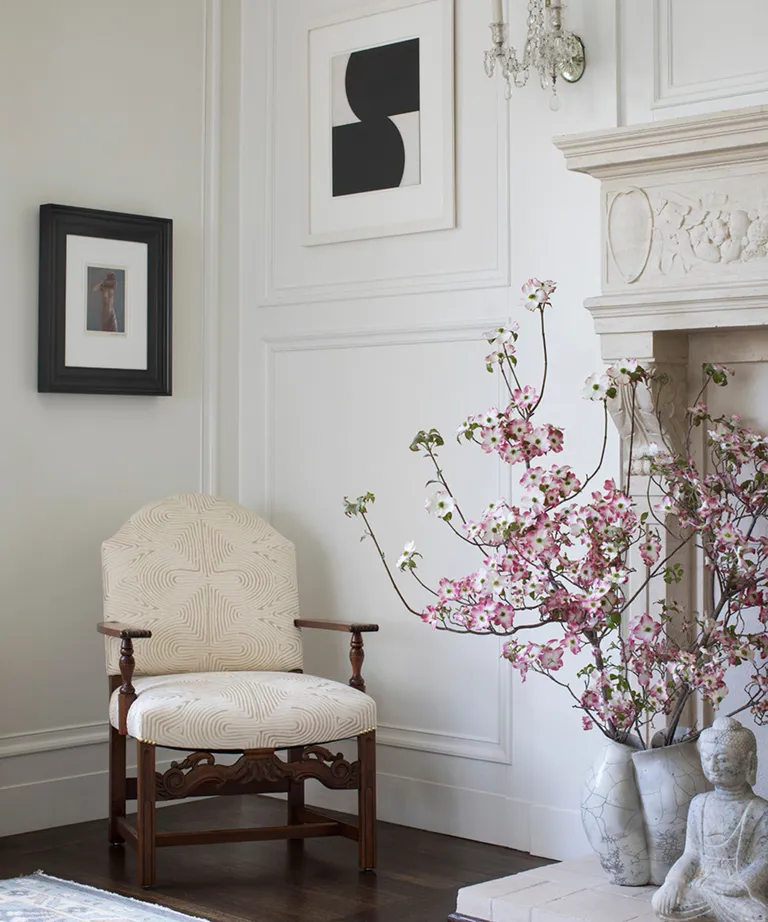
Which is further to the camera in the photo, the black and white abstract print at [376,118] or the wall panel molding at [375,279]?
the black and white abstract print at [376,118]

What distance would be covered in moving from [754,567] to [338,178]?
6.52 feet

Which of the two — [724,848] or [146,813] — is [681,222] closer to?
[724,848]

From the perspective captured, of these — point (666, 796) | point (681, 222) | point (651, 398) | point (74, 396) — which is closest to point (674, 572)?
point (651, 398)

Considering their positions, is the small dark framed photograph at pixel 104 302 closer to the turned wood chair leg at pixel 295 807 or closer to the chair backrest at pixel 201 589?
the chair backrest at pixel 201 589

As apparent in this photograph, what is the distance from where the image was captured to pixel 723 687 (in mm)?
2801

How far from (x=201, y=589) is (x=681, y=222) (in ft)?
5.80

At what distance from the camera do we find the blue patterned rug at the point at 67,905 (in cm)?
306

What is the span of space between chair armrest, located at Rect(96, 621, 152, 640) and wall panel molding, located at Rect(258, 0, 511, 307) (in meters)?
1.26

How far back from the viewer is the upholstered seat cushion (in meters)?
3.31

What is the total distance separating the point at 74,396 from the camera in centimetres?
414

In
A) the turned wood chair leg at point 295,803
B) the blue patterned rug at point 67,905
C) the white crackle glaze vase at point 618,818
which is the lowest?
the blue patterned rug at point 67,905

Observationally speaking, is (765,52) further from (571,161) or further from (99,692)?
(99,692)

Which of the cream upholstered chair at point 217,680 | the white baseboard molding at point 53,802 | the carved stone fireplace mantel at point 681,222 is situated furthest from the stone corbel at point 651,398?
the white baseboard molding at point 53,802

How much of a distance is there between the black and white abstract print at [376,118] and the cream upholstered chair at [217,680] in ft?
3.69
